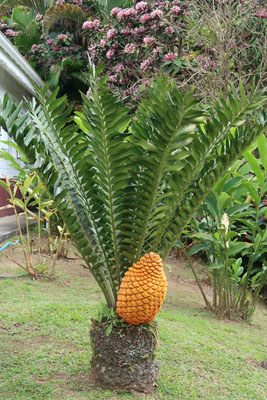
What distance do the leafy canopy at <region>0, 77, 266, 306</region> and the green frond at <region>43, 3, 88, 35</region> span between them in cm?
1087

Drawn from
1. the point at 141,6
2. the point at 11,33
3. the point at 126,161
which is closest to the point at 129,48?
the point at 141,6

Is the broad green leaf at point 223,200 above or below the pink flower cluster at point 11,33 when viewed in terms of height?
below

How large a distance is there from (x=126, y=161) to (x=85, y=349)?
1496 millimetres

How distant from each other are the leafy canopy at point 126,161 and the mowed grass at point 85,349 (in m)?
0.62

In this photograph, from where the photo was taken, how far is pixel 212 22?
23.6 feet

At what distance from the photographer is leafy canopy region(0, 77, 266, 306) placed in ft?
6.73

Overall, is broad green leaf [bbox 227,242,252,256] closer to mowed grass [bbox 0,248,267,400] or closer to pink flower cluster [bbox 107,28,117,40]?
mowed grass [bbox 0,248,267,400]

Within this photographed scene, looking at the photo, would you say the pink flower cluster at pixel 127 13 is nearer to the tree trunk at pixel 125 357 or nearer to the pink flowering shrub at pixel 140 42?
the pink flowering shrub at pixel 140 42

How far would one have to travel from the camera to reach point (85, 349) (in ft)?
10.1

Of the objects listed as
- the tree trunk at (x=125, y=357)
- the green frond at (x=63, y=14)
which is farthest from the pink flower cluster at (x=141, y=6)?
the tree trunk at (x=125, y=357)

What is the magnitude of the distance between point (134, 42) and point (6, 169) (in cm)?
384

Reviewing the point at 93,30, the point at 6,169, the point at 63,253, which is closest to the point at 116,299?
the point at 63,253

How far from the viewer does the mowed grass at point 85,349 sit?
2.55m

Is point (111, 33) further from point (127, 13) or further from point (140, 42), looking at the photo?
point (140, 42)
